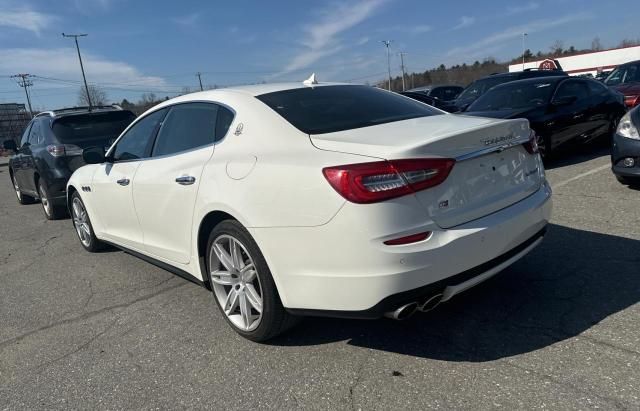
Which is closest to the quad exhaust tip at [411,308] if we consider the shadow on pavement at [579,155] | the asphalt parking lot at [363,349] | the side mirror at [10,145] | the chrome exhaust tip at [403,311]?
the chrome exhaust tip at [403,311]

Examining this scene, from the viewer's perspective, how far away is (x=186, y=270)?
3578 mm

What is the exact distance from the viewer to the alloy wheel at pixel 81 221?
5531 millimetres

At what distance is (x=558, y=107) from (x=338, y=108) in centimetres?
578

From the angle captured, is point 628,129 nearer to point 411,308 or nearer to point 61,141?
point 411,308

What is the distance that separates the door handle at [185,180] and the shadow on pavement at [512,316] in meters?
1.18

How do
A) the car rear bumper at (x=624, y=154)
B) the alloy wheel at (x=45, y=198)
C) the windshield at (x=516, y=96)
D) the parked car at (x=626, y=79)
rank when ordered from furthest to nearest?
the parked car at (x=626, y=79), the windshield at (x=516, y=96), the alloy wheel at (x=45, y=198), the car rear bumper at (x=624, y=154)

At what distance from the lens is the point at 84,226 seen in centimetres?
563

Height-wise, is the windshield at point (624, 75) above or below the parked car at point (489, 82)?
below

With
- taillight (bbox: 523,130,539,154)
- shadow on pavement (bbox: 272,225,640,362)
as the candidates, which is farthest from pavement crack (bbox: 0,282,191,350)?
taillight (bbox: 523,130,539,154)

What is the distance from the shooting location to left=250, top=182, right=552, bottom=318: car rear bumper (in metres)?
2.35

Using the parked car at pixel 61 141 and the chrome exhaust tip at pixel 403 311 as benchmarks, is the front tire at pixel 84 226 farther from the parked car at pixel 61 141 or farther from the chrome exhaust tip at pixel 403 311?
the chrome exhaust tip at pixel 403 311

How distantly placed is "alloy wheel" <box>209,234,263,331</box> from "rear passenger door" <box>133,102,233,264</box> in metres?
0.32

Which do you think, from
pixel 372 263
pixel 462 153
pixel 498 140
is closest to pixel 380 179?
pixel 372 263

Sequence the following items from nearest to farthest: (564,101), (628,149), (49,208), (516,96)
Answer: (628,149)
(564,101)
(49,208)
(516,96)
